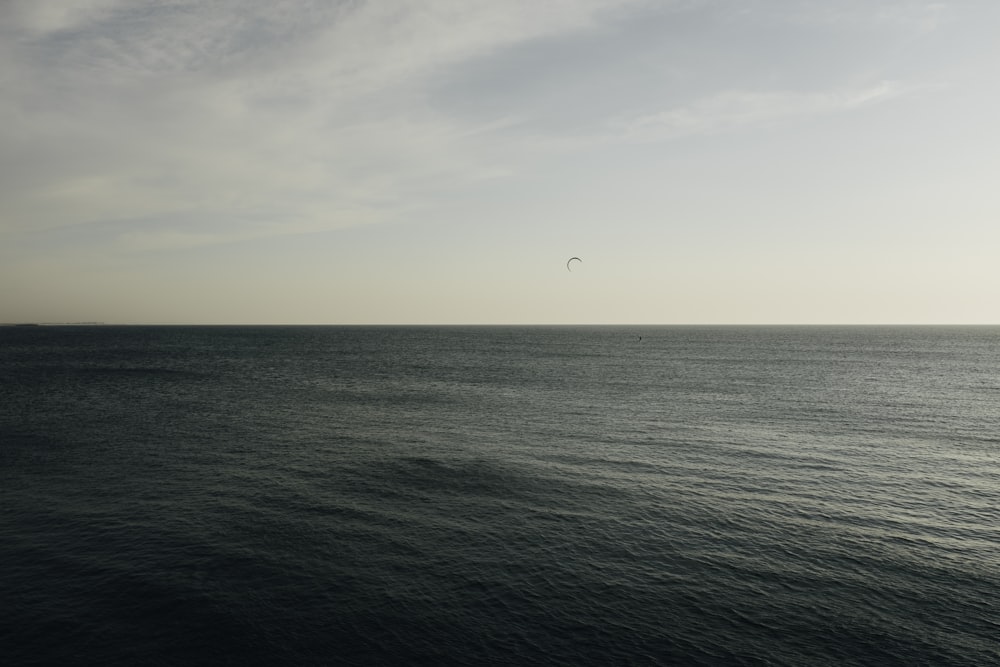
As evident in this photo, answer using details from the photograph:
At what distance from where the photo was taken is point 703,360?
637 ft

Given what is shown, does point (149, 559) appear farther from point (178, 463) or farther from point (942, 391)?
point (942, 391)

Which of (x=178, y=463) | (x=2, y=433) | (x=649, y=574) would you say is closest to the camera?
(x=649, y=574)

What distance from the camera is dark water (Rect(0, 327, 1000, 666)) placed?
28656 millimetres

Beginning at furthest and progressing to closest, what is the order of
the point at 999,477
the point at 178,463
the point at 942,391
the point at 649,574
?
1. the point at 942,391
2. the point at 178,463
3. the point at 999,477
4. the point at 649,574

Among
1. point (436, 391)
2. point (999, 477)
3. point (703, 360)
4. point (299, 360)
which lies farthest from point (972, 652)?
point (299, 360)

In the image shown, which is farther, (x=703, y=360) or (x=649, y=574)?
(x=703, y=360)

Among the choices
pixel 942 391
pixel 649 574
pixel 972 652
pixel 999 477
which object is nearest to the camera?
pixel 972 652

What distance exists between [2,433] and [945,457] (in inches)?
4655

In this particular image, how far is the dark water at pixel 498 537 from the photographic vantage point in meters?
28.7

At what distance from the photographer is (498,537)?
4100 cm

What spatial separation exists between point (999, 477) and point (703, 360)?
13985cm

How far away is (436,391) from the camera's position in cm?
11662

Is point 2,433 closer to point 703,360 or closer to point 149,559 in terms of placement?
point 149,559

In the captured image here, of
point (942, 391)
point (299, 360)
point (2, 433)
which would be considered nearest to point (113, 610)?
point (2, 433)
